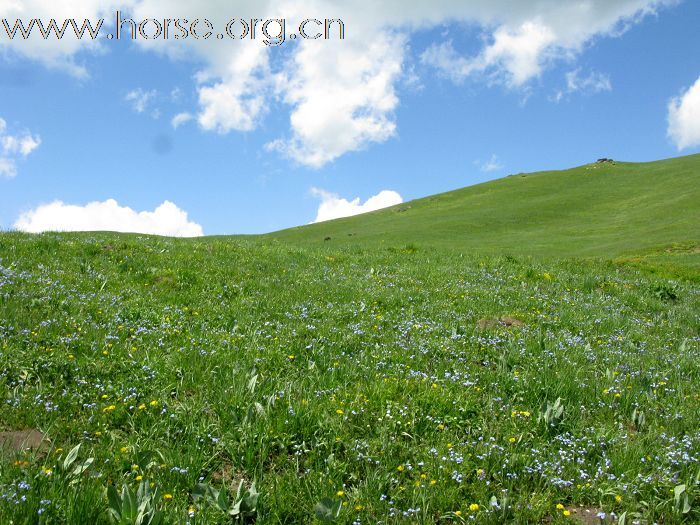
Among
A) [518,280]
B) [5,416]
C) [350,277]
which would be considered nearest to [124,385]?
[5,416]

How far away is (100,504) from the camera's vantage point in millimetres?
3828

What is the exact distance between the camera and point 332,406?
5.75m

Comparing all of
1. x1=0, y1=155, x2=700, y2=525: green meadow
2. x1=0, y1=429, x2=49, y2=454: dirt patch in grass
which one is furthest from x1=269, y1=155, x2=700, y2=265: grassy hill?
x1=0, y1=429, x2=49, y2=454: dirt patch in grass

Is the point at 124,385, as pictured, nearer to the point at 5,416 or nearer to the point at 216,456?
the point at 5,416

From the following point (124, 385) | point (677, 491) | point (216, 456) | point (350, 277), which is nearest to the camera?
point (677, 491)

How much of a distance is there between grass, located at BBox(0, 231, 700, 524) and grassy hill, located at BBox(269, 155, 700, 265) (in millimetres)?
27349

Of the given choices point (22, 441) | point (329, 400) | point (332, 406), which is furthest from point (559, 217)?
point (22, 441)

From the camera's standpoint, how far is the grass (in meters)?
4.34

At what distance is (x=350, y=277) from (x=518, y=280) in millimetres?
5502

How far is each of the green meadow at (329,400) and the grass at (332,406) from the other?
0.10 feet

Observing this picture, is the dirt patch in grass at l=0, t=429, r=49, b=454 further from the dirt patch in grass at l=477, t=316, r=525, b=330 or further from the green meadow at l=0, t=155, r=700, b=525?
the dirt patch in grass at l=477, t=316, r=525, b=330

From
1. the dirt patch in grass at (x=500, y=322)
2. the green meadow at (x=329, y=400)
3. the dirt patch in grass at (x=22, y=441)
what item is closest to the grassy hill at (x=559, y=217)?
the dirt patch in grass at (x=500, y=322)

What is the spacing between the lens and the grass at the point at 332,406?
4.34 m

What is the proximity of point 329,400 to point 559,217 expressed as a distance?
215 feet
